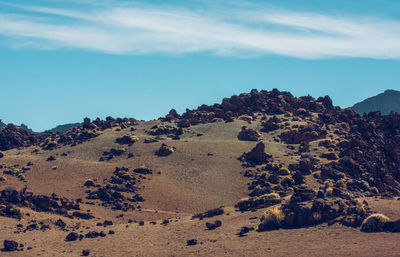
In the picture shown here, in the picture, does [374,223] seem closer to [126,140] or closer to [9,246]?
[9,246]

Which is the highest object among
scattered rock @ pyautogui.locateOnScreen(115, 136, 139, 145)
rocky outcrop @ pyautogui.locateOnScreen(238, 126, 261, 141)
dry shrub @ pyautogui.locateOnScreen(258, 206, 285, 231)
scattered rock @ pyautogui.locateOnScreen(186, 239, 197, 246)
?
rocky outcrop @ pyautogui.locateOnScreen(238, 126, 261, 141)

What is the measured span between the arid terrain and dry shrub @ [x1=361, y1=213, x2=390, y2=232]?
0.10 m

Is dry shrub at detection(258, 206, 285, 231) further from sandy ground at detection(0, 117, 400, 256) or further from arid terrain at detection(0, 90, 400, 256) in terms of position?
sandy ground at detection(0, 117, 400, 256)

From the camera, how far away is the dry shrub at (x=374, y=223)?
135ft

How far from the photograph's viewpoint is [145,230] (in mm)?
55094

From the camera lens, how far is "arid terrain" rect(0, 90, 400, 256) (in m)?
44.9

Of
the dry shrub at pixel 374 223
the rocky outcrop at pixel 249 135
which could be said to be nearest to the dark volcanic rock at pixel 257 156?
the rocky outcrop at pixel 249 135

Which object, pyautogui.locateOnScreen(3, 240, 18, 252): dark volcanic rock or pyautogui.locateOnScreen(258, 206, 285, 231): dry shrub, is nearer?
pyautogui.locateOnScreen(3, 240, 18, 252): dark volcanic rock

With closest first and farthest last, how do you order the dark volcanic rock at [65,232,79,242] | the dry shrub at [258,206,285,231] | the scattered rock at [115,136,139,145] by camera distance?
1. the dry shrub at [258,206,285,231]
2. the dark volcanic rock at [65,232,79,242]
3. the scattered rock at [115,136,139,145]

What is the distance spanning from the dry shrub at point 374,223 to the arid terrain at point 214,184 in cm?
10

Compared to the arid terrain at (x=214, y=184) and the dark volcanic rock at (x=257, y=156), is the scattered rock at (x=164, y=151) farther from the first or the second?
the dark volcanic rock at (x=257, y=156)

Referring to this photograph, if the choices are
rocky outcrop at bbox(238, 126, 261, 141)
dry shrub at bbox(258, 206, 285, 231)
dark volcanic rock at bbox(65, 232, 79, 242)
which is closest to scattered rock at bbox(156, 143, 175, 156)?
rocky outcrop at bbox(238, 126, 261, 141)

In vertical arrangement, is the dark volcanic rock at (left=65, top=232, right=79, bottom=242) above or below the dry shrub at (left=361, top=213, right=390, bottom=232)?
below

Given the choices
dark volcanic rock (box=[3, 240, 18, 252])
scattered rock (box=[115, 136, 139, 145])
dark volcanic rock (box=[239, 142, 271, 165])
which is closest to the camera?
dark volcanic rock (box=[3, 240, 18, 252])
